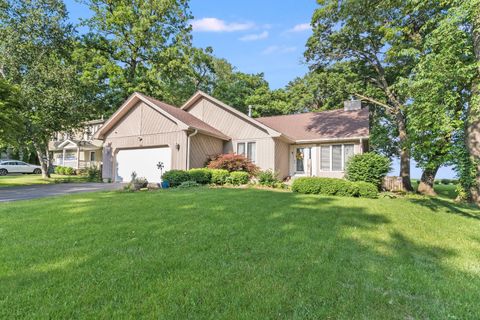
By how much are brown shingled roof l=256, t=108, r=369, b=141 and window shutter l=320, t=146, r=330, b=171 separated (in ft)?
2.48

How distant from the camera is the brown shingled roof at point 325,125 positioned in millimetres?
16359

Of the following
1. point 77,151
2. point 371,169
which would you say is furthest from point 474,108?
point 77,151

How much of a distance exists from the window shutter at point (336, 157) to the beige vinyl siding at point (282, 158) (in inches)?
112

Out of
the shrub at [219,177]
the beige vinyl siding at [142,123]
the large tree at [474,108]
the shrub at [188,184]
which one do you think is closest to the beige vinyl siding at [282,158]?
the shrub at [219,177]

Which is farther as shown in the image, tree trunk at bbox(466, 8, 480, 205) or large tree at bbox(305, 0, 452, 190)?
large tree at bbox(305, 0, 452, 190)

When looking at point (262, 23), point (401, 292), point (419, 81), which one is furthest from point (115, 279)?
point (262, 23)

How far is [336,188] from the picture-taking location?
10352 millimetres

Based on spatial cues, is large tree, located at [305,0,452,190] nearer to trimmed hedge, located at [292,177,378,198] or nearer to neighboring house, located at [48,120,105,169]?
trimmed hedge, located at [292,177,378,198]

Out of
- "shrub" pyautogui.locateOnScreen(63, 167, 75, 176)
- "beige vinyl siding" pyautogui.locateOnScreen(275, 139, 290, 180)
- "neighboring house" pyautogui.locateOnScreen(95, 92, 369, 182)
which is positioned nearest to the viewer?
"neighboring house" pyautogui.locateOnScreen(95, 92, 369, 182)

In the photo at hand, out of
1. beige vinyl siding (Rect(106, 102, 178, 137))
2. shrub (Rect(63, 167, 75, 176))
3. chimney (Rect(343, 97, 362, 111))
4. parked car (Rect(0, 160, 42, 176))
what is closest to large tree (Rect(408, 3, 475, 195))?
chimney (Rect(343, 97, 362, 111))

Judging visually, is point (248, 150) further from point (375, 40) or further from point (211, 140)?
point (375, 40)

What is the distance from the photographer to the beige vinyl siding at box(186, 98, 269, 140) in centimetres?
1641

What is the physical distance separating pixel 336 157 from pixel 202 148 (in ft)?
26.8

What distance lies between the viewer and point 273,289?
9.72 ft
